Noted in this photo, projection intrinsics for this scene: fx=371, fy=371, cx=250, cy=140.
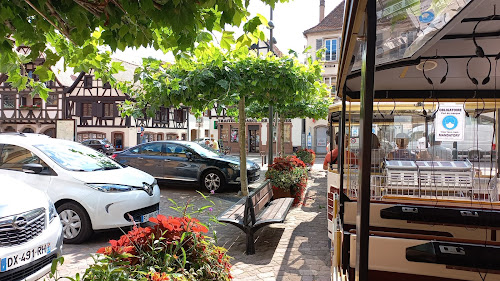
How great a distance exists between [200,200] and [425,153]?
6.02m

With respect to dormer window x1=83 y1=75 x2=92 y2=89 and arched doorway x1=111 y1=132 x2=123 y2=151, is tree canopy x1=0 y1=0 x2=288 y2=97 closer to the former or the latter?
arched doorway x1=111 y1=132 x2=123 y2=151

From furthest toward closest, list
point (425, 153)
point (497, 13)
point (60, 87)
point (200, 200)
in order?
1. point (60, 87)
2. point (200, 200)
3. point (425, 153)
4. point (497, 13)

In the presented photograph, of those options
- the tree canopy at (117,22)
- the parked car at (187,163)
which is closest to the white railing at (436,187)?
the tree canopy at (117,22)

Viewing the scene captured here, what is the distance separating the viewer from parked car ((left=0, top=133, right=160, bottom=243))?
5.53 m

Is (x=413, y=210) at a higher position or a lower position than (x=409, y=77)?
lower

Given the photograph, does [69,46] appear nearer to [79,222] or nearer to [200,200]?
[79,222]

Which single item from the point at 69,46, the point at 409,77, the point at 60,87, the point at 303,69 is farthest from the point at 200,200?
the point at 60,87

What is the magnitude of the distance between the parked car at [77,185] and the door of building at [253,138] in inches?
1384

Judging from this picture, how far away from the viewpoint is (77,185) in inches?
219

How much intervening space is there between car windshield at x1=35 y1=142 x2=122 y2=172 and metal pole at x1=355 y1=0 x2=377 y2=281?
5.41 meters

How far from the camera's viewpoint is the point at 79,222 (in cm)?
559

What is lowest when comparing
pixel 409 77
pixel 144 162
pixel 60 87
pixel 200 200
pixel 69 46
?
pixel 200 200

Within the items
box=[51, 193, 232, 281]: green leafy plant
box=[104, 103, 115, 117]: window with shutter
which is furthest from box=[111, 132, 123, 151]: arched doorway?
box=[51, 193, 232, 281]: green leafy plant

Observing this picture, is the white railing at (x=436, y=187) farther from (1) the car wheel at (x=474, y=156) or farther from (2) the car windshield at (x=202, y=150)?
(2) the car windshield at (x=202, y=150)
